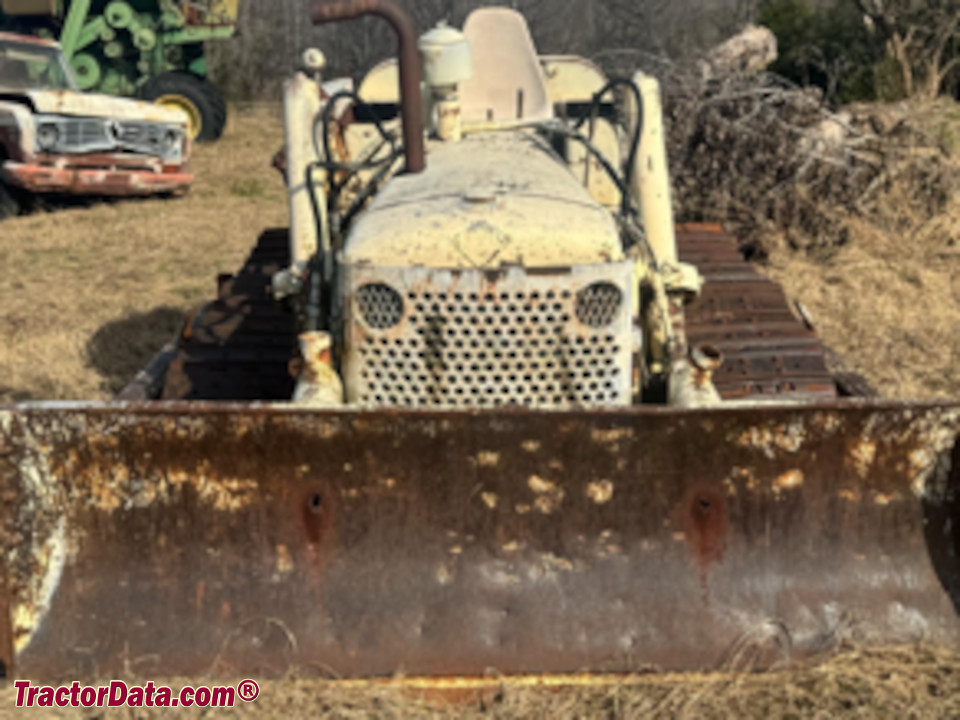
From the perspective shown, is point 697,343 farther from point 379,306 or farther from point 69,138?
point 69,138

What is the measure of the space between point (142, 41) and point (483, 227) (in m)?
15.4

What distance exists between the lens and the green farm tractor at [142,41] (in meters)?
17.0

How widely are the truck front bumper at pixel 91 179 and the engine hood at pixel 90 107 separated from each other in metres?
0.53

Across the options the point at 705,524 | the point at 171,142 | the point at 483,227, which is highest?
the point at 483,227

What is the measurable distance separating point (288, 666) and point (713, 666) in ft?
3.90

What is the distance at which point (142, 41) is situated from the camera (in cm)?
1722

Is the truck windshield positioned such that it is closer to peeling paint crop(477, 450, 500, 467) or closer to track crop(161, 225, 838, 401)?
track crop(161, 225, 838, 401)

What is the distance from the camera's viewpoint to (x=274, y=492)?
129 inches

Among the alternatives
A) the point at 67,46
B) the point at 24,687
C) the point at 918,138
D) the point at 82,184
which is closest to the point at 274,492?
the point at 24,687

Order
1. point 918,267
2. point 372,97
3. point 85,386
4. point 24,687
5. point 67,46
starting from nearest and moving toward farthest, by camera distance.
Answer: point 24,687 → point 372,97 → point 85,386 → point 918,267 → point 67,46

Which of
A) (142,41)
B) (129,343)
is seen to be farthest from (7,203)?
(142,41)

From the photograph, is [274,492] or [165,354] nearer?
[274,492]

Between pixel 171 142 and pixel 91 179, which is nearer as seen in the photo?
pixel 91 179

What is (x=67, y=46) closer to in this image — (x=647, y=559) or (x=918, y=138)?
→ (x=918, y=138)
